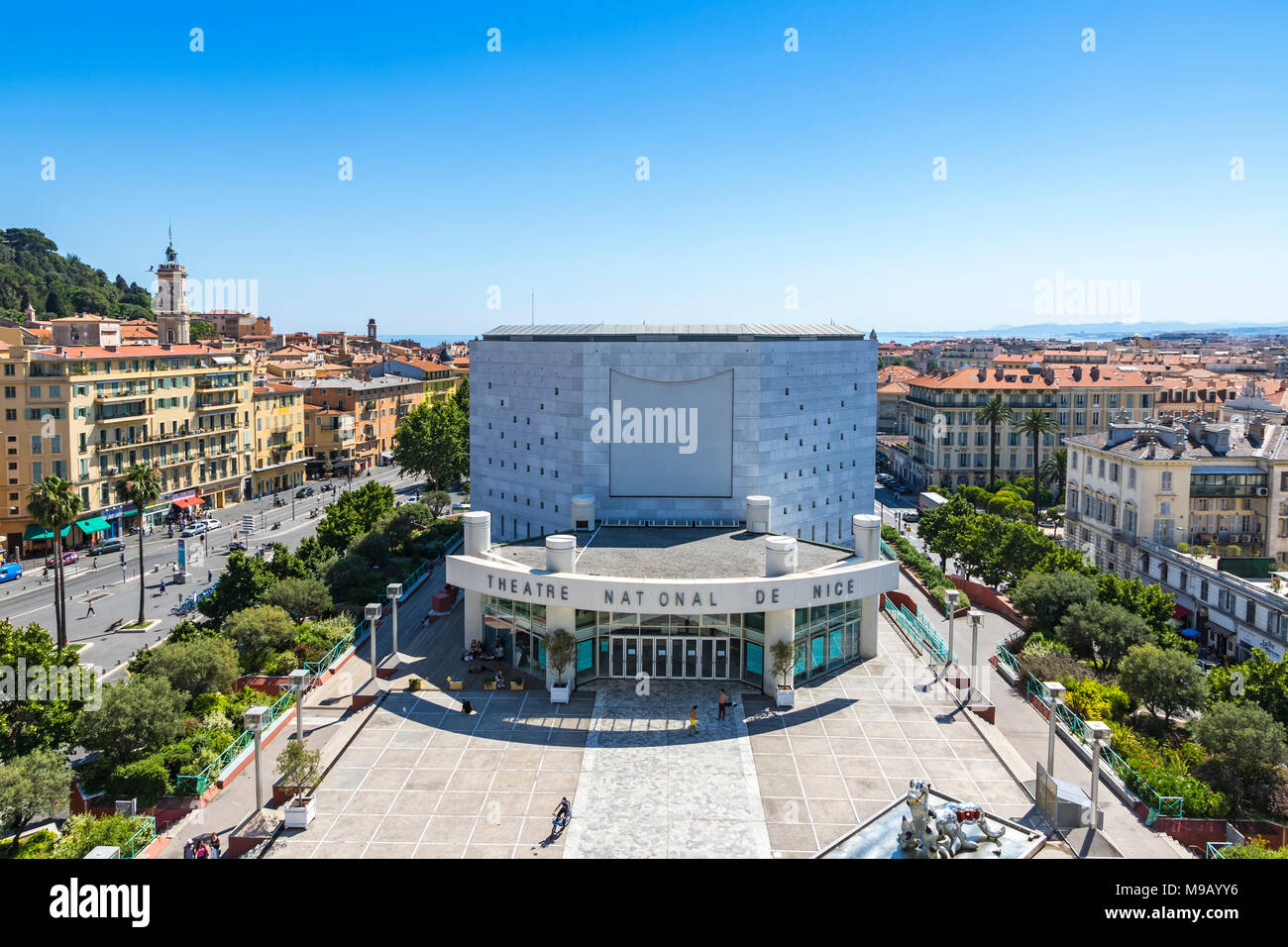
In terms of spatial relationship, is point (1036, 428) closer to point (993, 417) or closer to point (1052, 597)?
point (993, 417)

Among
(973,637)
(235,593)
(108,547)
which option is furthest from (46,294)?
(973,637)

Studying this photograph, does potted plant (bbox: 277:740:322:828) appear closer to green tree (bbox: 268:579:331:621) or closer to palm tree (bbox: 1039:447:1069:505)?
green tree (bbox: 268:579:331:621)

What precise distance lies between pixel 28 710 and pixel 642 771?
2563cm

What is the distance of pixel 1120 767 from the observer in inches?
1384

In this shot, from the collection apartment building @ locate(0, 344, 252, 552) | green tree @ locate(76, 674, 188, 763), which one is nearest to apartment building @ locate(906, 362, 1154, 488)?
apartment building @ locate(0, 344, 252, 552)

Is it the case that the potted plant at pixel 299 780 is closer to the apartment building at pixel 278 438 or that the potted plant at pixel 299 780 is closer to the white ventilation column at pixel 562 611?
the white ventilation column at pixel 562 611

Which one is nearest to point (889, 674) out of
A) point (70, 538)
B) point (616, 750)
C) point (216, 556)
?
point (616, 750)

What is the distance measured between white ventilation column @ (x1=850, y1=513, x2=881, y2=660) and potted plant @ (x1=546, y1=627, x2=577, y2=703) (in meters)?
14.6

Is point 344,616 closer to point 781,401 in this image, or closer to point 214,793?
point 214,793

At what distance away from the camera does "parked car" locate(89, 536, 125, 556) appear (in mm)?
85625

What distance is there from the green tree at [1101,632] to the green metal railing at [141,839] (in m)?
43.0

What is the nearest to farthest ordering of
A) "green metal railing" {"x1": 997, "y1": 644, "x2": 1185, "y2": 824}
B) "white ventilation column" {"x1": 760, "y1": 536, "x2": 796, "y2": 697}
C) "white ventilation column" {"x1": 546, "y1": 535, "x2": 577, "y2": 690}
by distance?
"green metal railing" {"x1": 997, "y1": 644, "x2": 1185, "y2": 824}
"white ventilation column" {"x1": 760, "y1": 536, "x2": 796, "y2": 697}
"white ventilation column" {"x1": 546, "y1": 535, "x2": 577, "y2": 690}

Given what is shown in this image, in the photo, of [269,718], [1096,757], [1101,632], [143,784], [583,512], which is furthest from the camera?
[583,512]

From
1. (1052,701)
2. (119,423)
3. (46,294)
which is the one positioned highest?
(46,294)
